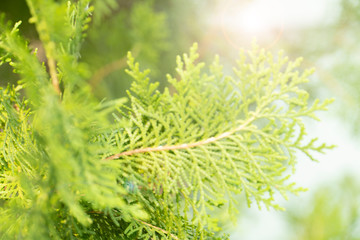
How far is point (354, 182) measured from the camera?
90.0 inches

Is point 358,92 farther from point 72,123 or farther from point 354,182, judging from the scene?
point 72,123

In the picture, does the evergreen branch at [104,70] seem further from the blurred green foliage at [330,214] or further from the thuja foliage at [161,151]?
the blurred green foliage at [330,214]

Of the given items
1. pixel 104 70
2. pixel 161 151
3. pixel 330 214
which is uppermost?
pixel 104 70

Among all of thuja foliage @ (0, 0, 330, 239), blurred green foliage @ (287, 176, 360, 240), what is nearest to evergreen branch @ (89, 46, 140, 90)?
thuja foliage @ (0, 0, 330, 239)

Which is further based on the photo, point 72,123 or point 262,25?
point 262,25

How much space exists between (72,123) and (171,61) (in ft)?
6.52

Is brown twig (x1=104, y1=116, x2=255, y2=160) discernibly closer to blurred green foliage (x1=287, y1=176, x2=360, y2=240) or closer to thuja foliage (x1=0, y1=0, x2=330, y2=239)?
thuja foliage (x1=0, y1=0, x2=330, y2=239)

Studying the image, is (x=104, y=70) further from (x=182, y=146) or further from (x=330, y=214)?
(x=330, y=214)

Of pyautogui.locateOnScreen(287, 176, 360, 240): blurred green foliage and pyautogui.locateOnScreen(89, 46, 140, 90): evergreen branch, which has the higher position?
pyautogui.locateOnScreen(89, 46, 140, 90): evergreen branch

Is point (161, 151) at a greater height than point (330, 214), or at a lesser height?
lesser

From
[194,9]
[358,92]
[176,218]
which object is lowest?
[176,218]

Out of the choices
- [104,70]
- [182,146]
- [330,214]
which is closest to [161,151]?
[182,146]

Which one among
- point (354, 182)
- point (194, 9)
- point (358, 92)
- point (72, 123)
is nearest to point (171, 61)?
point (194, 9)

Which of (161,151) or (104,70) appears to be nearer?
(161,151)
